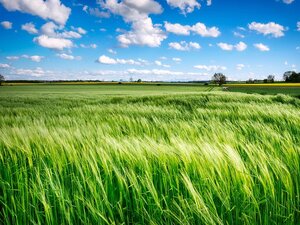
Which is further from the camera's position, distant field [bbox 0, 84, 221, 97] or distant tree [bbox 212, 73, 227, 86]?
distant tree [bbox 212, 73, 227, 86]

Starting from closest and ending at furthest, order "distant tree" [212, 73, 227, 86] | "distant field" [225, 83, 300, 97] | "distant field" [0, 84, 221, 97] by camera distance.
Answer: "distant field" [0, 84, 221, 97] → "distant field" [225, 83, 300, 97] → "distant tree" [212, 73, 227, 86]

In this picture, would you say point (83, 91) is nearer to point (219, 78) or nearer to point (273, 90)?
point (273, 90)

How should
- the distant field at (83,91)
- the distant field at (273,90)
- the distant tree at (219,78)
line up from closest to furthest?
the distant field at (83,91) < the distant field at (273,90) < the distant tree at (219,78)

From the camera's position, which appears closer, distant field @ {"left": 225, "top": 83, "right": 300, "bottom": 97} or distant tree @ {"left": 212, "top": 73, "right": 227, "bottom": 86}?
distant field @ {"left": 225, "top": 83, "right": 300, "bottom": 97}

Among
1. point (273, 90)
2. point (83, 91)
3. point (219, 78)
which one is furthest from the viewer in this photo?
point (219, 78)

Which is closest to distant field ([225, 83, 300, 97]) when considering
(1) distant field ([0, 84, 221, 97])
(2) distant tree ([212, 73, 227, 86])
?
(1) distant field ([0, 84, 221, 97])

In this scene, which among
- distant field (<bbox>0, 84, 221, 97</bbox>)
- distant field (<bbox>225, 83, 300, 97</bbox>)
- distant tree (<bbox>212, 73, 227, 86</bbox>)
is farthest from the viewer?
distant tree (<bbox>212, 73, 227, 86</bbox>)

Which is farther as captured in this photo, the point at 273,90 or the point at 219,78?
the point at 219,78

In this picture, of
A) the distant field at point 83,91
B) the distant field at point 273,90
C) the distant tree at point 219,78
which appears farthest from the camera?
the distant tree at point 219,78

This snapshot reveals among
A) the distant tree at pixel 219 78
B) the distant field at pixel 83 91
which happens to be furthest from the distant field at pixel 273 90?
the distant tree at pixel 219 78

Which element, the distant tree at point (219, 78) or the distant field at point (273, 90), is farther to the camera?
the distant tree at point (219, 78)

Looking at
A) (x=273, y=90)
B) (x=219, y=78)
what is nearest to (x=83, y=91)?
(x=273, y=90)

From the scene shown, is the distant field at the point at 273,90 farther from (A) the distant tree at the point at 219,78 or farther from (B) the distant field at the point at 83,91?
(A) the distant tree at the point at 219,78

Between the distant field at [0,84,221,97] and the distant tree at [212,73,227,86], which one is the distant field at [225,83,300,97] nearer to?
the distant field at [0,84,221,97]
